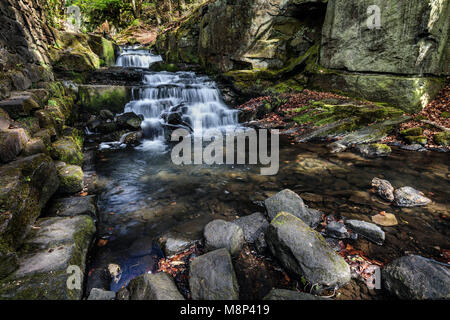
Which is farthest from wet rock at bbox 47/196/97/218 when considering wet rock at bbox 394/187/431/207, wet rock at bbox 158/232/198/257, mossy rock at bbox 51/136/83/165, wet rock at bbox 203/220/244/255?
wet rock at bbox 394/187/431/207

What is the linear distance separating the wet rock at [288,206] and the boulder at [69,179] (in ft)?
13.4

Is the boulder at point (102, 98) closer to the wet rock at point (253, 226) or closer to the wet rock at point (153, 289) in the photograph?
the wet rock at point (253, 226)

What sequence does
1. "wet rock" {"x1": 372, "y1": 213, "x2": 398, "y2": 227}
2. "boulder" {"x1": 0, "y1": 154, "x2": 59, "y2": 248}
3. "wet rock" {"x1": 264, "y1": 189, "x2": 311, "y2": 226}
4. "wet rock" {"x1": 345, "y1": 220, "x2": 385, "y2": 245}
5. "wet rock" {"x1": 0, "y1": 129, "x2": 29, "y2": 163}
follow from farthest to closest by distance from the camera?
1. "wet rock" {"x1": 372, "y1": 213, "x2": 398, "y2": 227}
2. "wet rock" {"x1": 264, "y1": 189, "x2": 311, "y2": 226}
3. "wet rock" {"x1": 345, "y1": 220, "x2": 385, "y2": 245}
4. "wet rock" {"x1": 0, "y1": 129, "x2": 29, "y2": 163}
5. "boulder" {"x1": 0, "y1": 154, "x2": 59, "y2": 248}

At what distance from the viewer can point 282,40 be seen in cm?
1337

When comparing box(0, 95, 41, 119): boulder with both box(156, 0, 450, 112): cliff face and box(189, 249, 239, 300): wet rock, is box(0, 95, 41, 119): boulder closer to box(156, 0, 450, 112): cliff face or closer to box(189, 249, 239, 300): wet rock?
box(189, 249, 239, 300): wet rock

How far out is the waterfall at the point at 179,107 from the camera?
34.2 ft

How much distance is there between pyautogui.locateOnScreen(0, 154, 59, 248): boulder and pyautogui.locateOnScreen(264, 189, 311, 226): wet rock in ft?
11.3

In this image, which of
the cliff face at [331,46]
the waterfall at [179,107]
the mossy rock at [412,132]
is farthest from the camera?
the waterfall at [179,107]

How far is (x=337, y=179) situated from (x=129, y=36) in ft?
99.0

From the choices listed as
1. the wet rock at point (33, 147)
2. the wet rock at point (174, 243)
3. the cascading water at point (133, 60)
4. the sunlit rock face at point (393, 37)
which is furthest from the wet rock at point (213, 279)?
the cascading water at point (133, 60)

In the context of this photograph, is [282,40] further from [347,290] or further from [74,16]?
[74,16]

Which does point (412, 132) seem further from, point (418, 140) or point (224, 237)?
point (224, 237)

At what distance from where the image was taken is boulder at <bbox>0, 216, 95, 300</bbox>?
1.96 meters
